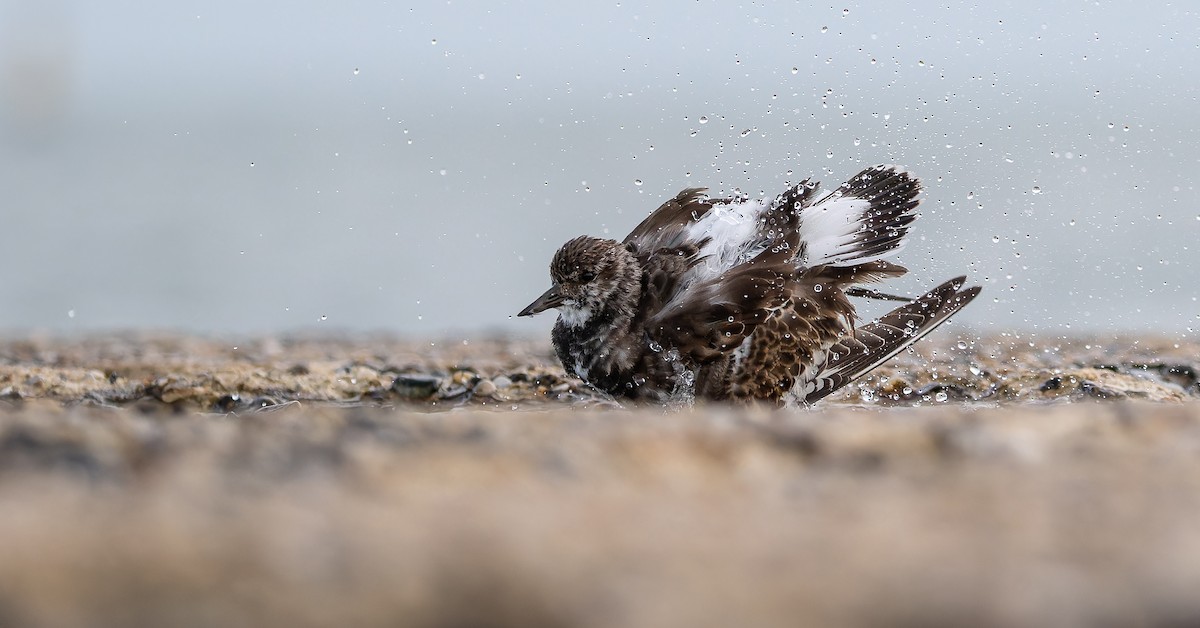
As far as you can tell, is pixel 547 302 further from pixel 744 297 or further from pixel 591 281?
pixel 744 297

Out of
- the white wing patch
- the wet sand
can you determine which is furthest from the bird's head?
the wet sand

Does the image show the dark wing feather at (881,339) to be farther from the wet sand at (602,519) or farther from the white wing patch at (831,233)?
the wet sand at (602,519)

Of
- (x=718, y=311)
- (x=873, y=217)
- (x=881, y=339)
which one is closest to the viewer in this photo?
(x=718, y=311)

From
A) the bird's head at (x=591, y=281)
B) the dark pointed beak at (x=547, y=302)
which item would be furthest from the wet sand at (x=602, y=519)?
the dark pointed beak at (x=547, y=302)

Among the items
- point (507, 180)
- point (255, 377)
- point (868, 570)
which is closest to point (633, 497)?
point (868, 570)

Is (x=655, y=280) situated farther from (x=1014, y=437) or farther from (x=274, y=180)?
(x=274, y=180)

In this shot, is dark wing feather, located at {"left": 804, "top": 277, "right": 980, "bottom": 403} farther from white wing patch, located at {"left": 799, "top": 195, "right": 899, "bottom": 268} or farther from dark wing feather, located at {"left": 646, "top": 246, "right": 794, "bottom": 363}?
dark wing feather, located at {"left": 646, "top": 246, "right": 794, "bottom": 363}

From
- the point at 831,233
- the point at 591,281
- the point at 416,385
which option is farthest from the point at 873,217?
the point at 416,385
